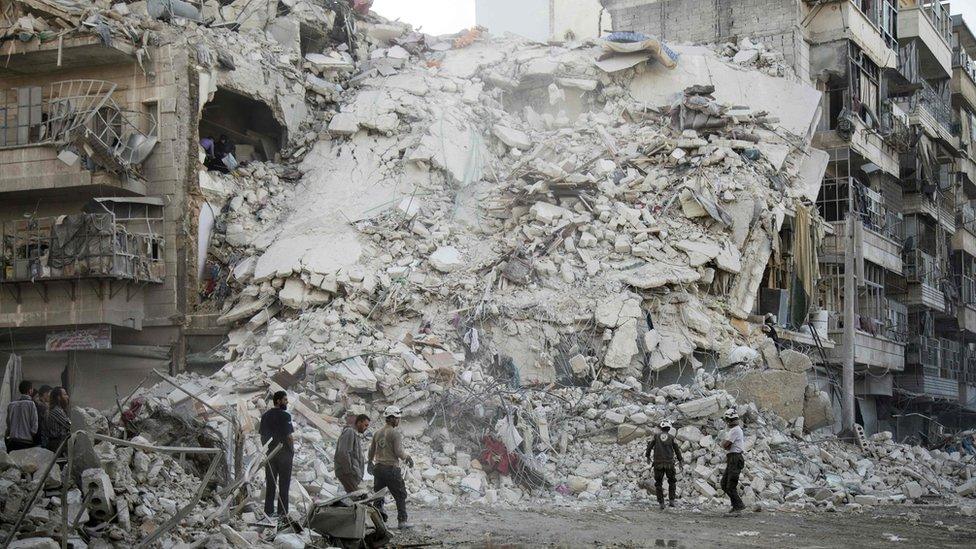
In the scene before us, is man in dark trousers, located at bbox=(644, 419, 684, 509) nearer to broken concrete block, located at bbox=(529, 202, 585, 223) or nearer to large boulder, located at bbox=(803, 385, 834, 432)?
large boulder, located at bbox=(803, 385, 834, 432)

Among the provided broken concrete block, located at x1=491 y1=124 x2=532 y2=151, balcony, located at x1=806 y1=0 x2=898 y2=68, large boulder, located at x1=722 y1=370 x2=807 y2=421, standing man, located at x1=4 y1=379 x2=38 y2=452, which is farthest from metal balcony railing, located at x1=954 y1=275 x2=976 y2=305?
standing man, located at x1=4 y1=379 x2=38 y2=452

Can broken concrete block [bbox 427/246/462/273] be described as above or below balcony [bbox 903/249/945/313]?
below

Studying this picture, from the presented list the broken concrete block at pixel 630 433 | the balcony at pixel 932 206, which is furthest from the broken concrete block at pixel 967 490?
the balcony at pixel 932 206

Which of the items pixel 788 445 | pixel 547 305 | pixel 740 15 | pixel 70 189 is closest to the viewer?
pixel 788 445

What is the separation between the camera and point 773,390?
16766mm

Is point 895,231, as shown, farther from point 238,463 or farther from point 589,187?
point 238,463

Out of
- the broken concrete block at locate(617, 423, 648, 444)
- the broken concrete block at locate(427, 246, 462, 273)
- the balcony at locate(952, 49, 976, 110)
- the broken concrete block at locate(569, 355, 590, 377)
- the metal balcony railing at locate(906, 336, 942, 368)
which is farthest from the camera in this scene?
the balcony at locate(952, 49, 976, 110)

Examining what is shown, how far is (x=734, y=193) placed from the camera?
1983cm

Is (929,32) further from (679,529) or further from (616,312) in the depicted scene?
(679,529)

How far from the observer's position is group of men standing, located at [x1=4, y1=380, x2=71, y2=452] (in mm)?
9375

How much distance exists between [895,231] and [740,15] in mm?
7980

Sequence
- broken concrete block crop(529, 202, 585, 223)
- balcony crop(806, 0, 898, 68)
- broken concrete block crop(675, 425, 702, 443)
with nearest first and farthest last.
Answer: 1. broken concrete block crop(675, 425, 702, 443)
2. broken concrete block crop(529, 202, 585, 223)
3. balcony crop(806, 0, 898, 68)

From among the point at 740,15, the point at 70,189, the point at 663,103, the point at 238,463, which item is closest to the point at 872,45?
the point at 740,15

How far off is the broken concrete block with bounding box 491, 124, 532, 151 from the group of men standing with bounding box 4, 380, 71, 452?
13.4 meters
